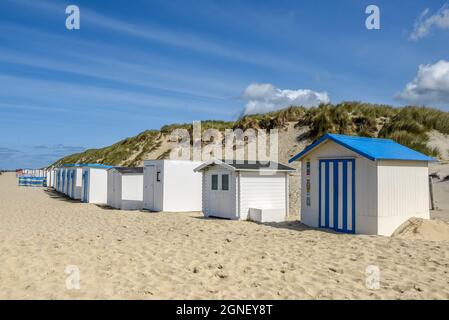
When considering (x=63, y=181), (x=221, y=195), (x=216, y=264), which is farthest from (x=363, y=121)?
(x=216, y=264)

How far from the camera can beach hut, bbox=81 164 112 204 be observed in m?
24.9

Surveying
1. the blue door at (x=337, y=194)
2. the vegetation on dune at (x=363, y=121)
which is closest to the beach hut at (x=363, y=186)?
the blue door at (x=337, y=194)

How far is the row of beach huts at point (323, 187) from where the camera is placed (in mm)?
11219

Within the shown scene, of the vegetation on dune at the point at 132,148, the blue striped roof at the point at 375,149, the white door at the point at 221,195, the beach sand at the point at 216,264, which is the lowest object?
the beach sand at the point at 216,264

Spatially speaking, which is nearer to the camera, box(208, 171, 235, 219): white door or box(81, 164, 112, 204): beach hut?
box(208, 171, 235, 219): white door

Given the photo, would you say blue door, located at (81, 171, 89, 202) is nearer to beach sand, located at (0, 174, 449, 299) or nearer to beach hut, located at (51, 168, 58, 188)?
beach sand, located at (0, 174, 449, 299)

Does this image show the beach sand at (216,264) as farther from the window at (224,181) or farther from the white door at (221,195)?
the window at (224,181)

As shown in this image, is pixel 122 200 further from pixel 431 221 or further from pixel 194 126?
pixel 194 126

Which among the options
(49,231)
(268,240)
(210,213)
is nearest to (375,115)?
(210,213)

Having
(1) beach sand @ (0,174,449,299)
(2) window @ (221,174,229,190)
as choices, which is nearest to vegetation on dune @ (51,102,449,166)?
(2) window @ (221,174,229,190)

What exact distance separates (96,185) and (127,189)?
4.81m

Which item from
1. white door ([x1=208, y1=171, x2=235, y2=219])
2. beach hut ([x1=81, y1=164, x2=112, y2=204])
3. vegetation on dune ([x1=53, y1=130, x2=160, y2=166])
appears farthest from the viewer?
vegetation on dune ([x1=53, y1=130, x2=160, y2=166])

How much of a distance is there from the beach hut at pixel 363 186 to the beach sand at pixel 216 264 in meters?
0.65

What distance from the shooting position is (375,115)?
3158 cm
